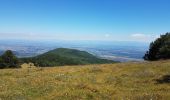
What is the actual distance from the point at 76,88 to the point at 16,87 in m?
5.20

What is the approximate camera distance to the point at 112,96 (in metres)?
21.0

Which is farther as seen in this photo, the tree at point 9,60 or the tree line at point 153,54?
the tree at point 9,60

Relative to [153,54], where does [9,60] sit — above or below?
below

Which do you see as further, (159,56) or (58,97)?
(159,56)

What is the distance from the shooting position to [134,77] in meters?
32.4

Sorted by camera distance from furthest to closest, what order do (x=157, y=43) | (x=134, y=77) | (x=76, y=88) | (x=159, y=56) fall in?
(x=157, y=43) < (x=159, y=56) < (x=134, y=77) < (x=76, y=88)

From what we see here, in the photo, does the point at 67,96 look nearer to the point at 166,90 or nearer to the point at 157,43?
the point at 166,90

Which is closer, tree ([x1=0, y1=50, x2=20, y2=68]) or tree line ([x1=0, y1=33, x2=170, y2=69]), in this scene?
tree line ([x1=0, y1=33, x2=170, y2=69])

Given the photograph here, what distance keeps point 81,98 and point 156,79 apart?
40.4 ft

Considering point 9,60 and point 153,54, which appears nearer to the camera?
point 9,60

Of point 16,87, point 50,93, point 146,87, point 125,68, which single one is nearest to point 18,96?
point 50,93

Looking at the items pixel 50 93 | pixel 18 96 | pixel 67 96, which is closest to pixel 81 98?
→ pixel 67 96

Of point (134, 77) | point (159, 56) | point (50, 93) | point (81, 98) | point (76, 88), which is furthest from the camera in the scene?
point (159, 56)

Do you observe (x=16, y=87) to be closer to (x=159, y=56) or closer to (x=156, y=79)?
(x=156, y=79)
